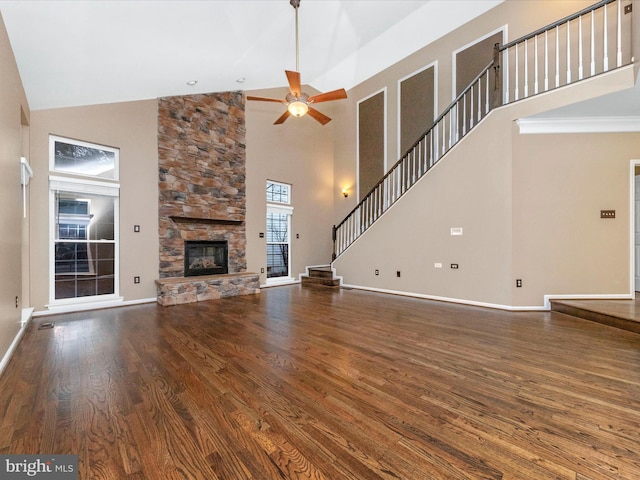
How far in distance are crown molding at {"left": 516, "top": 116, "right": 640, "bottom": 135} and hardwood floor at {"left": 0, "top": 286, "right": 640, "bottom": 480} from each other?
9.62 ft

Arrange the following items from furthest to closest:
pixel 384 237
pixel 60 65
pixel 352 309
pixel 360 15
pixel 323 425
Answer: pixel 384 237
pixel 360 15
pixel 352 309
pixel 60 65
pixel 323 425

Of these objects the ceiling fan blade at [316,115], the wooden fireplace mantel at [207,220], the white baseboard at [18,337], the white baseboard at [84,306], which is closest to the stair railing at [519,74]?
the ceiling fan blade at [316,115]

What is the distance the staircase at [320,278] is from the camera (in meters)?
7.07

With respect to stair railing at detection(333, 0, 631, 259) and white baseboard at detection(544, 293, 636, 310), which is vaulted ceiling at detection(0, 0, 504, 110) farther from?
white baseboard at detection(544, 293, 636, 310)

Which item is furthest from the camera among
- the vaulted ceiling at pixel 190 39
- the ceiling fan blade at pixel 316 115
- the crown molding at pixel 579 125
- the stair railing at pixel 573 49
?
the ceiling fan blade at pixel 316 115

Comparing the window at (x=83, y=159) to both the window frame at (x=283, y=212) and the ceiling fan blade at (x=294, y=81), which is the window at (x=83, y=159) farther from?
the ceiling fan blade at (x=294, y=81)

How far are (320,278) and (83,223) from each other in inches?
192

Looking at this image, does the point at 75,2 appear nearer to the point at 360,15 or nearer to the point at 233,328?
the point at 233,328

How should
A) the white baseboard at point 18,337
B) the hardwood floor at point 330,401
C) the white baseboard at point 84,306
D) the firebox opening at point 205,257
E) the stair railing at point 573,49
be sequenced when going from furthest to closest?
the firebox opening at point 205,257
the white baseboard at point 84,306
the stair railing at point 573,49
the white baseboard at point 18,337
the hardwood floor at point 330,401

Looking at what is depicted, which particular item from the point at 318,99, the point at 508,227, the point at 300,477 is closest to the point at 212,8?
the point at 318,99

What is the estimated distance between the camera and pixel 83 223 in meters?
4.77

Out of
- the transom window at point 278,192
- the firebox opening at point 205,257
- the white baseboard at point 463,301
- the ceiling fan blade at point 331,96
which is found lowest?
the white baseboard at point 463,301

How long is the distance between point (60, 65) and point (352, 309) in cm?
498

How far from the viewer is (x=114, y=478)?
133 cm
